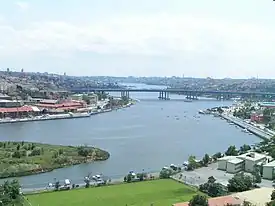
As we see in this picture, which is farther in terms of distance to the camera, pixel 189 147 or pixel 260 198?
pixel 189 147

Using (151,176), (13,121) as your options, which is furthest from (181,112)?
(151,176)

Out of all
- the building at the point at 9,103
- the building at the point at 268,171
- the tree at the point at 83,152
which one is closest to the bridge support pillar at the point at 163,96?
the building at the point at 9,103

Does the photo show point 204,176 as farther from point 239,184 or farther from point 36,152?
point 36,152

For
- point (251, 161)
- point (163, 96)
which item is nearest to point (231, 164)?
point (251, 161)

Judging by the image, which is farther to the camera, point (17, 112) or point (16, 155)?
point (17, 112)

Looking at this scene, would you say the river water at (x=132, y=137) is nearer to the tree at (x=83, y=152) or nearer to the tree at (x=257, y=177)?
the tree at (x=83, y=152)

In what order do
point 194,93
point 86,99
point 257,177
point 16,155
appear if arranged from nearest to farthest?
point 257,177 < point 16,155 < point 86,99 < point 194,93

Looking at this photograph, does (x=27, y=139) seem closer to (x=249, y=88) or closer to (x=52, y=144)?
(x=52, y=144)
